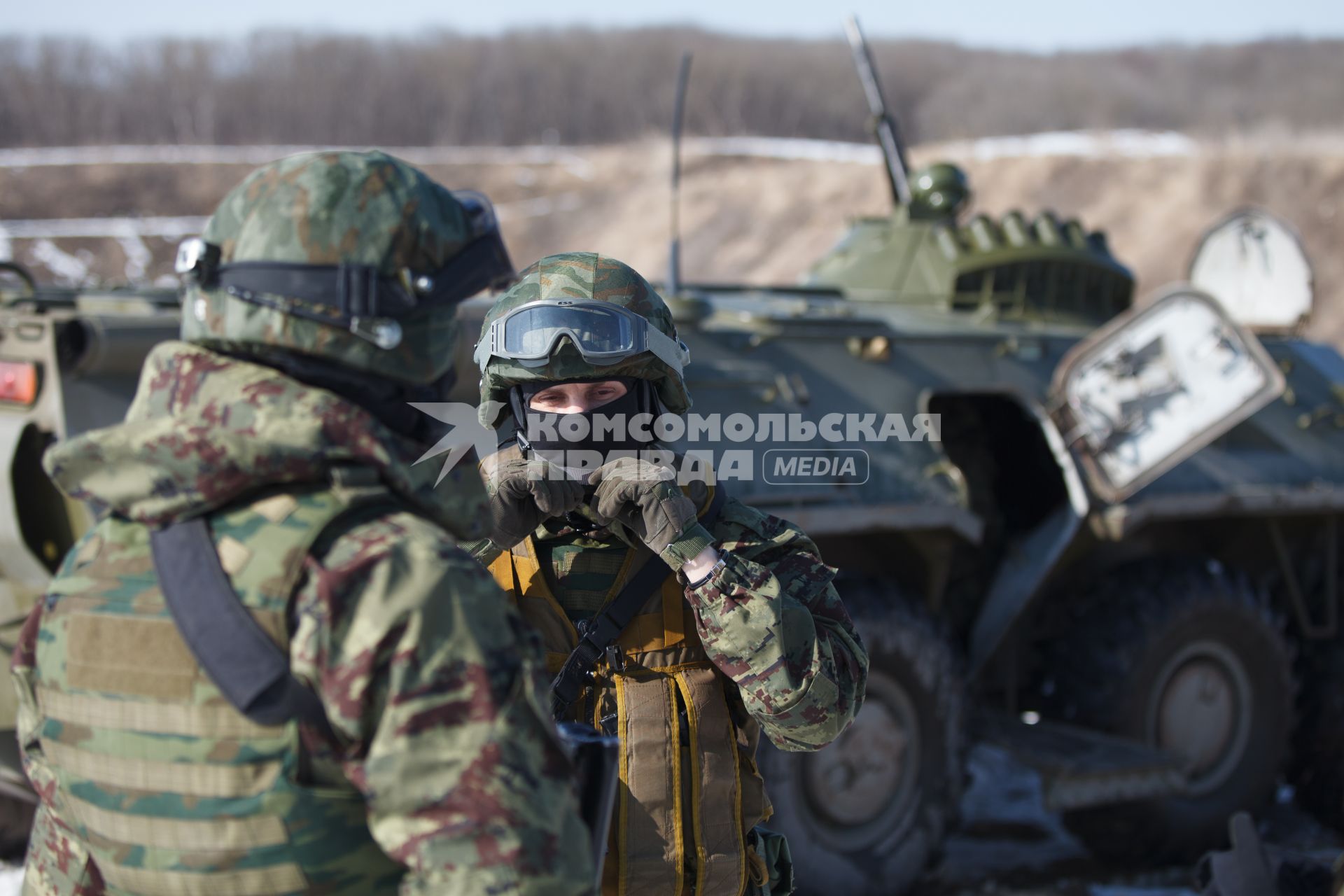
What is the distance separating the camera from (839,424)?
14.9ft

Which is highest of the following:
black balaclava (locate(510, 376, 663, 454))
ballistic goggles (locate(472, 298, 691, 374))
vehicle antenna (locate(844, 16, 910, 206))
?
vehicle antenna (locate(844, 16, 910, 206))

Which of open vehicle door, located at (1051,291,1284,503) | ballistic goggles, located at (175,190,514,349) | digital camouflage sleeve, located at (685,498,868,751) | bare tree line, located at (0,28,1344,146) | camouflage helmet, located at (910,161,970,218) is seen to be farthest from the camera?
bare tree line, located at (0,28,1344,146)

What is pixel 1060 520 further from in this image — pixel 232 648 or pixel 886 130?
pixel 232 648

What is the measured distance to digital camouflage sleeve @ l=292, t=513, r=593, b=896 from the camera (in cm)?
130

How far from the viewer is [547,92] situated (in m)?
36.3

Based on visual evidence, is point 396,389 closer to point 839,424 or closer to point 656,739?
point 656,739

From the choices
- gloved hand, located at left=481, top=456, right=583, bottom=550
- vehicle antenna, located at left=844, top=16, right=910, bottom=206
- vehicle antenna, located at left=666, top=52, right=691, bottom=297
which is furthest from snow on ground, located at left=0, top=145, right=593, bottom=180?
gloved hand, located at left=481, top=456, right=583, bottom=550

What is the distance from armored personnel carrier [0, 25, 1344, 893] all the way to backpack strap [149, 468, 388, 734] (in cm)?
241

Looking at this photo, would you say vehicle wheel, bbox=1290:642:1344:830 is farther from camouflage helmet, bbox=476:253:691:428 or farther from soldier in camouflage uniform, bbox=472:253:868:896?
camouflage helmet, bbox=476:253:691:428

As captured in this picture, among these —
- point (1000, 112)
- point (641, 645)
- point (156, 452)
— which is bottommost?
point (641, 645)

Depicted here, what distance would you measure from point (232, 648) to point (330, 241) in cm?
45

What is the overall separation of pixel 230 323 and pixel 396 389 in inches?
7.7

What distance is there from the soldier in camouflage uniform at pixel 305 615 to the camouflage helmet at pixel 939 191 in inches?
199

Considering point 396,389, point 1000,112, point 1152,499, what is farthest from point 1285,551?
point 1000,112
